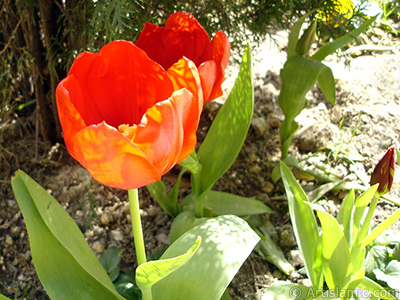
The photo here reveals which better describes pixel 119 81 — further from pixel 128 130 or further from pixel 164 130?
pixel 164 130

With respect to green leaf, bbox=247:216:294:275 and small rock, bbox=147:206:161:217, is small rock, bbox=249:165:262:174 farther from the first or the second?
small rock, bbox=147:206:161:217

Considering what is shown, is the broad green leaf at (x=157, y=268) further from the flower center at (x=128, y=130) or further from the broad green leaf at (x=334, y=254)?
the broad green leaf at (x=334, y=254)

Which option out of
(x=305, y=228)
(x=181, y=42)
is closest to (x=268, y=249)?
(x=305, y=228)

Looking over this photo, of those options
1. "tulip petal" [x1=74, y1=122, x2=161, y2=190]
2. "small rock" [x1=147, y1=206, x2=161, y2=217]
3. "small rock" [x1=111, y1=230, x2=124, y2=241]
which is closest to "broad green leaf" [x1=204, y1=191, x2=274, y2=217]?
"small rock" [x1=147, y1=206, x2=161, y2=217]

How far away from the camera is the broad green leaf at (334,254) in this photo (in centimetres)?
102

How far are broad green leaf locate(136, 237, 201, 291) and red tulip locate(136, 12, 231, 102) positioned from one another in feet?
1.25

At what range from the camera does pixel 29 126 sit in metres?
1.74

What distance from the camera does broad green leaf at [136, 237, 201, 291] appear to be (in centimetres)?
76

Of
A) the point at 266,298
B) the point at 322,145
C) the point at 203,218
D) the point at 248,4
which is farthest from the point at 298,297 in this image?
the point at 248,4

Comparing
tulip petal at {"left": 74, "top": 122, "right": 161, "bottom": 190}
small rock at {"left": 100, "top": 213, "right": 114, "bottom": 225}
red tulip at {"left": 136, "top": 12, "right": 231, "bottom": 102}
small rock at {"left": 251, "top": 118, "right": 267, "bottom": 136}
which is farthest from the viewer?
small rock at {"left": 251, "top": 118, "right": 267, "bottom": 136}

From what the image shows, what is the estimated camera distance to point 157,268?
0.80 metres

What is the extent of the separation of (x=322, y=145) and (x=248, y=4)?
0.63 metres

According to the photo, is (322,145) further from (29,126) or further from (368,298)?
(29,126)

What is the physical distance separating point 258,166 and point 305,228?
55cm
